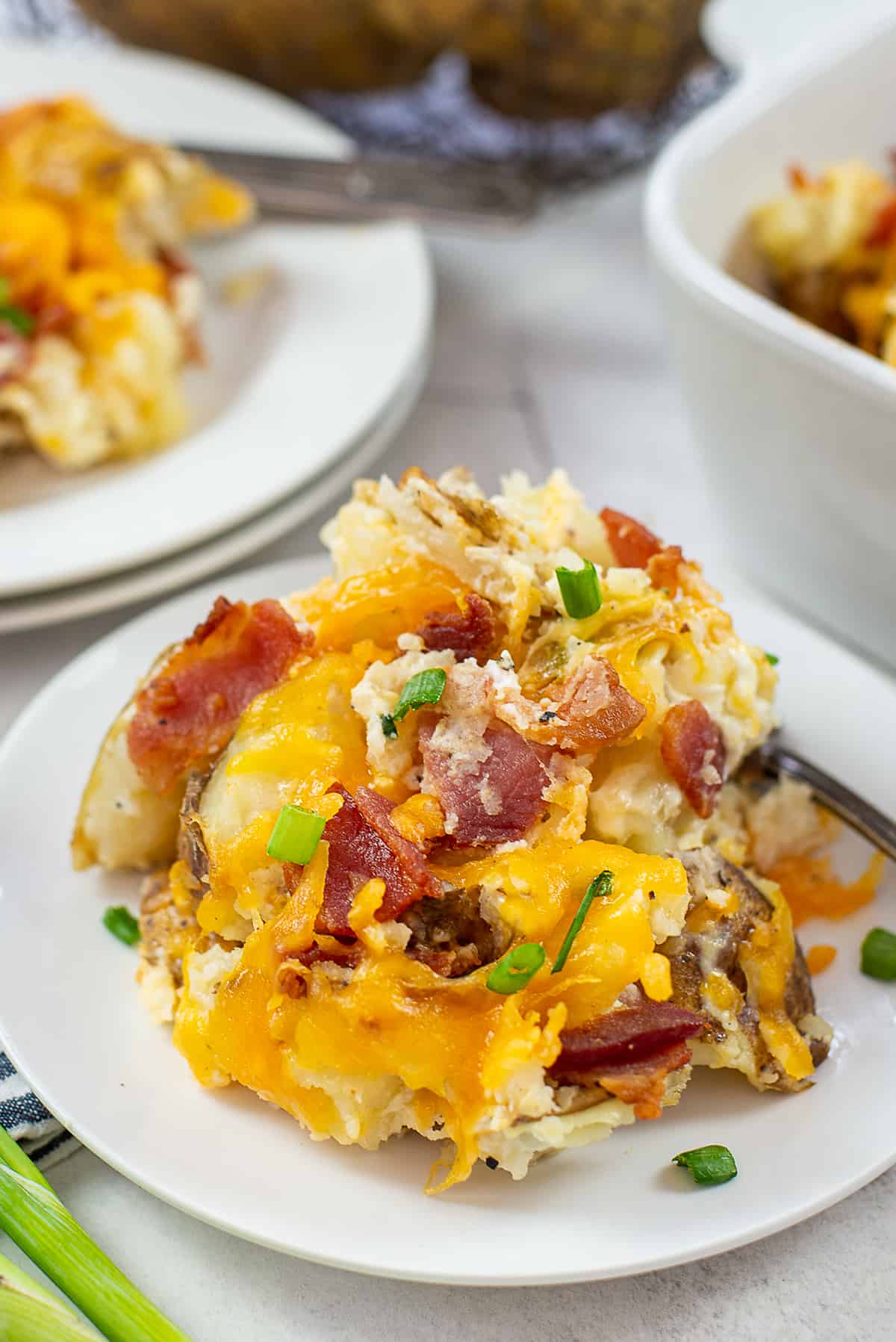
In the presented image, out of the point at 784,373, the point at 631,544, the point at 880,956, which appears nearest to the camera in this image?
the point at 880,956

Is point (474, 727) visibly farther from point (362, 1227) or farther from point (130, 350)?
point (130, 350)

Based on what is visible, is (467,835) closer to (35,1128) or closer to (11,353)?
(35,1128)

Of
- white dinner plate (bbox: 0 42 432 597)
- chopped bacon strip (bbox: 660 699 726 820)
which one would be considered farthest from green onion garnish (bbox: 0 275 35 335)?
chopped bacon strip (bbox: 660 699 726 820)

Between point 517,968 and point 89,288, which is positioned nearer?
point 517,968

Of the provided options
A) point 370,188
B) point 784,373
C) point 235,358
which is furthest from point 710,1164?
point 370,188

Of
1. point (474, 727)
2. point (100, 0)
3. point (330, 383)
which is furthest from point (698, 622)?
point (100, 0)

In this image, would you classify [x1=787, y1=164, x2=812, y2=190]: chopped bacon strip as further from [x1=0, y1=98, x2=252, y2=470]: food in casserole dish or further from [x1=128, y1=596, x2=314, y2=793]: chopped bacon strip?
[x1=128, y1=596, x2=314, y2=793]: chopped bacon strip
